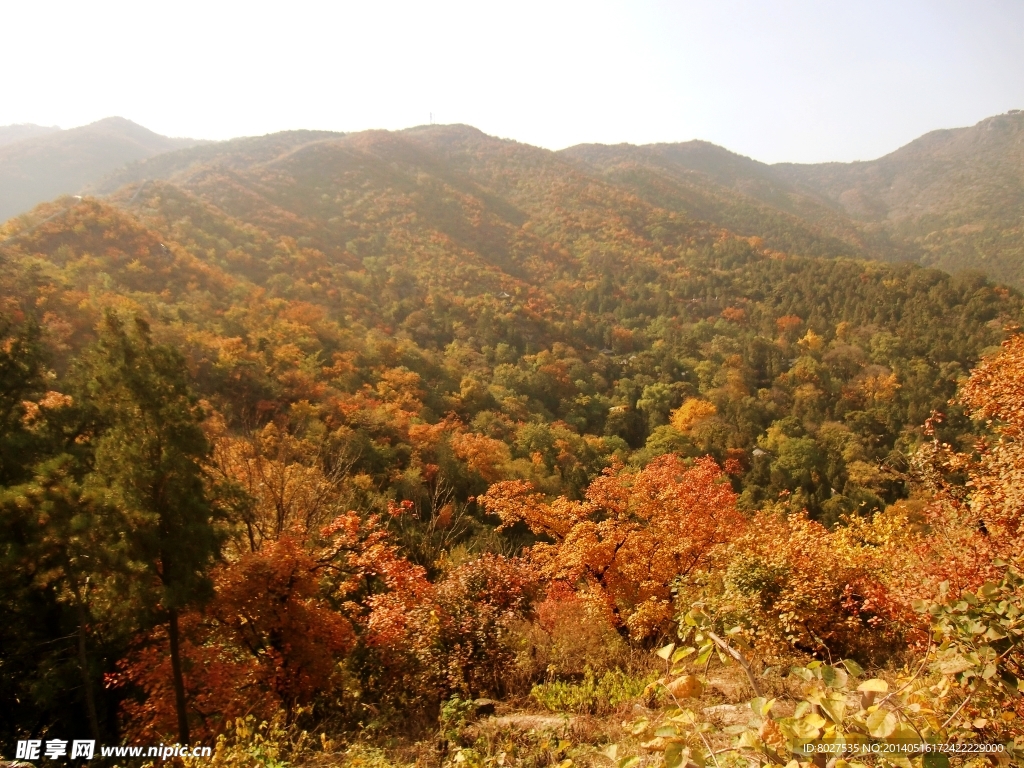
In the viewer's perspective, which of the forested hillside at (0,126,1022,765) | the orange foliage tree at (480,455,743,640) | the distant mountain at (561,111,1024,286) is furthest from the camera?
the distant mountain at (561,111,1024,286)

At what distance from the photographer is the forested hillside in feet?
27.1

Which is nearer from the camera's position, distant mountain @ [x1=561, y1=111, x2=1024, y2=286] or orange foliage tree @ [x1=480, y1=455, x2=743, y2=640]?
orange foliage tree @ [x1=480, y1=455, x2=743, y2=640]

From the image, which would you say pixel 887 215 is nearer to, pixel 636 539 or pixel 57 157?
pixel 636 539

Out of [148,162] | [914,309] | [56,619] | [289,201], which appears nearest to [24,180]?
[148,162]

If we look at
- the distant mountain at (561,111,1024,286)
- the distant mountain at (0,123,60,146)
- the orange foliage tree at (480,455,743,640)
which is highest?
the distant mountain at (0,123,60,146)

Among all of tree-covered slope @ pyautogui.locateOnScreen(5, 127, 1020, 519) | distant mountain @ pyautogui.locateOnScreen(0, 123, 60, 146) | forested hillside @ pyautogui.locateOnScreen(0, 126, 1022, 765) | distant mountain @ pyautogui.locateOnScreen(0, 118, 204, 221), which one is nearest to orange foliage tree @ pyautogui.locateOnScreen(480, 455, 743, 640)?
forested hillside @ pyautogui.locateOnScreen(0, 126, 1022, 765)

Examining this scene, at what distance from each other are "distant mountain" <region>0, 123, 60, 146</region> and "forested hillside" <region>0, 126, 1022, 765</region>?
6661 cm

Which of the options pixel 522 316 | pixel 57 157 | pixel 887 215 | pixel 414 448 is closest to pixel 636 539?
pixel 414 448

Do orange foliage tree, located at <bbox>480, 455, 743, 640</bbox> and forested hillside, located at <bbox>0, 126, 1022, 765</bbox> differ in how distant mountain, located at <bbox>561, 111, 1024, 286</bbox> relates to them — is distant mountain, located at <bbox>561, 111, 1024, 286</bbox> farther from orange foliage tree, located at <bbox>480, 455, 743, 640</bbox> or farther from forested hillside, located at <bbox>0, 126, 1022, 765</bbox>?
orange foliage tree, located at <bbox>480, 455, 743, 640</bbox>

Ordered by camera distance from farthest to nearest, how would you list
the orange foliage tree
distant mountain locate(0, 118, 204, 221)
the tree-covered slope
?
distant mountain locate(0, 118, 204, 221) → the tree-covered slope → the orange foliage tree

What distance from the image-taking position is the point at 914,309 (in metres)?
76.4

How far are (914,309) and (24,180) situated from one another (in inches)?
6259

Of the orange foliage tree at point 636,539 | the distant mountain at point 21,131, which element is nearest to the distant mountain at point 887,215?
the orange foliage tree at point 636,539

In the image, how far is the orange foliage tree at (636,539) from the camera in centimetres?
1402
